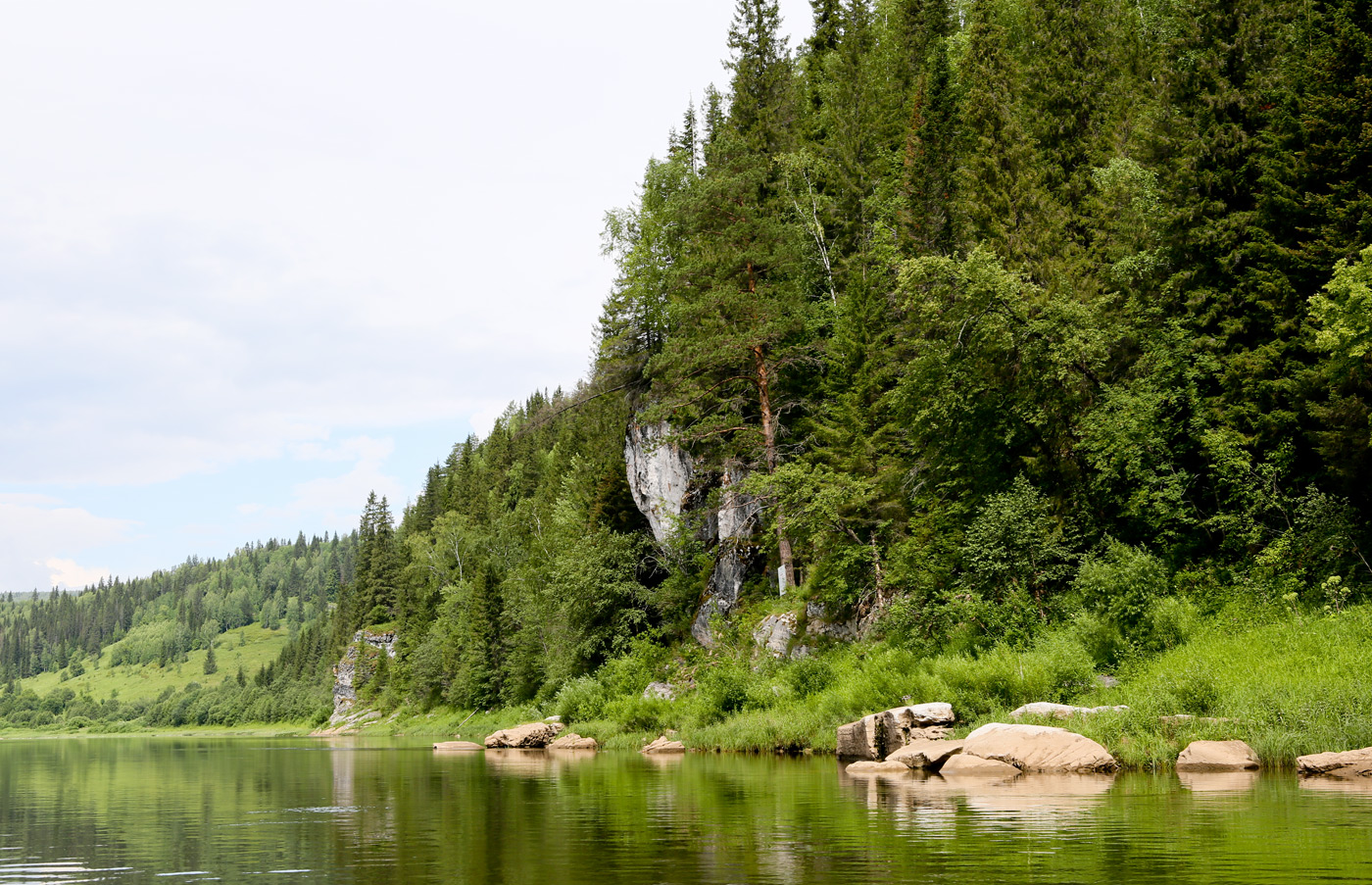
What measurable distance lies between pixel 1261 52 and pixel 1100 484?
1714cm

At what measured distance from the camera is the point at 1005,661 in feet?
103

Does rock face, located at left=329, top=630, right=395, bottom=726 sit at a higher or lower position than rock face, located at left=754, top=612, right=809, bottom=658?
lower

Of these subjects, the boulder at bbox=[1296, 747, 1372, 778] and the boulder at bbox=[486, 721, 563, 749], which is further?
the boulder at bbox=[486, 721, 563, 749]

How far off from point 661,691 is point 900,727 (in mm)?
22829

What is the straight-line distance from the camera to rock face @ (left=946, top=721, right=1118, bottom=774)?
2341cm

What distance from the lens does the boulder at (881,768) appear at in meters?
26.4

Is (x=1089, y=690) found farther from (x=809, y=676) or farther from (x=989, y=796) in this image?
(x=809, y=676)

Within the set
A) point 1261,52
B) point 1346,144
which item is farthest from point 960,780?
point 1261,52

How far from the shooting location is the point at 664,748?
4150 centimetres

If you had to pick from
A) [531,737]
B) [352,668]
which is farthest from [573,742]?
[352,668]

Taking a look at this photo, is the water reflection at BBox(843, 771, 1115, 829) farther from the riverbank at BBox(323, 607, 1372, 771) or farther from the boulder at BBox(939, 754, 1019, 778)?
the riverbank at BBox(323, 607, 1372, 771)

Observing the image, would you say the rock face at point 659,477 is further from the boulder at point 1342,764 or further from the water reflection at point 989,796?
the boulder at point 1342,764

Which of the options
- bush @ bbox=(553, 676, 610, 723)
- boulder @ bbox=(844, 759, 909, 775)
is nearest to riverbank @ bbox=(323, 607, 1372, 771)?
boulder @ bbox=(844, 759, 909, 775)

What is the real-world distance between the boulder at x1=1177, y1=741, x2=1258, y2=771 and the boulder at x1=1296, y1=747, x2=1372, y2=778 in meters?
1.56
